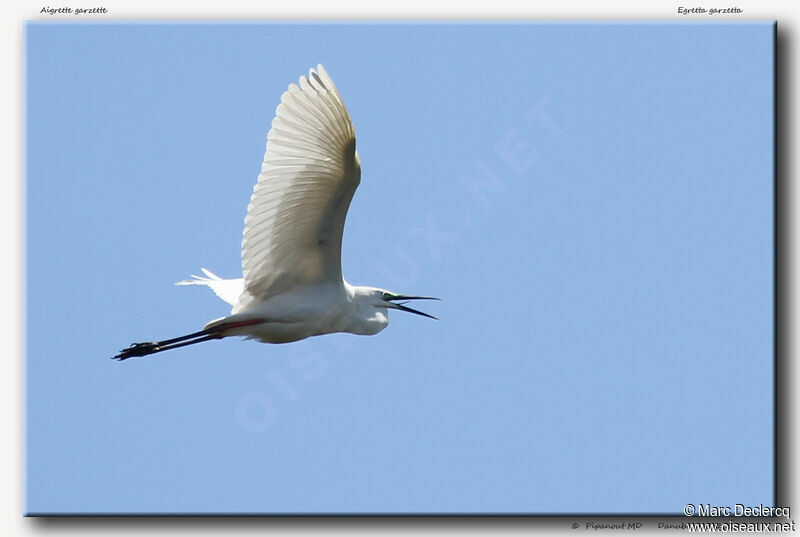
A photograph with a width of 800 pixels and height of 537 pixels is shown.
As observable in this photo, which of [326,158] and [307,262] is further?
[307,262]

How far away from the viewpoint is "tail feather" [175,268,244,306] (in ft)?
26.9

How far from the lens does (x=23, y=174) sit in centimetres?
659

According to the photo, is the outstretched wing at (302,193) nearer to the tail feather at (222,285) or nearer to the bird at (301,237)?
the bird at (301,237)

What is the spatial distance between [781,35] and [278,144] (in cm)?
308

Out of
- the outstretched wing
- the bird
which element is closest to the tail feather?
the bird

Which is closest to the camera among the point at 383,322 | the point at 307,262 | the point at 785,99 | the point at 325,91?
the point at 325,91

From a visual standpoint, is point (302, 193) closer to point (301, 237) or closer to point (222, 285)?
point (301, 237)

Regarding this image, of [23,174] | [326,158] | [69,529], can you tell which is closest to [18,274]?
[23,174]

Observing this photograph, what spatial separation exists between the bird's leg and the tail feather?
55 centimetres

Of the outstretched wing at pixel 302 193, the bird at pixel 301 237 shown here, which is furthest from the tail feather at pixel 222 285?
the outstretched wing at pixel 302 193

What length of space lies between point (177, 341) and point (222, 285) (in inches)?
38.3

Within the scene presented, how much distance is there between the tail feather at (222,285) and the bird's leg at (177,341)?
1.81ft

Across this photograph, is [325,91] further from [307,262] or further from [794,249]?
[794,249]

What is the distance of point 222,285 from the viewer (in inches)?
334
